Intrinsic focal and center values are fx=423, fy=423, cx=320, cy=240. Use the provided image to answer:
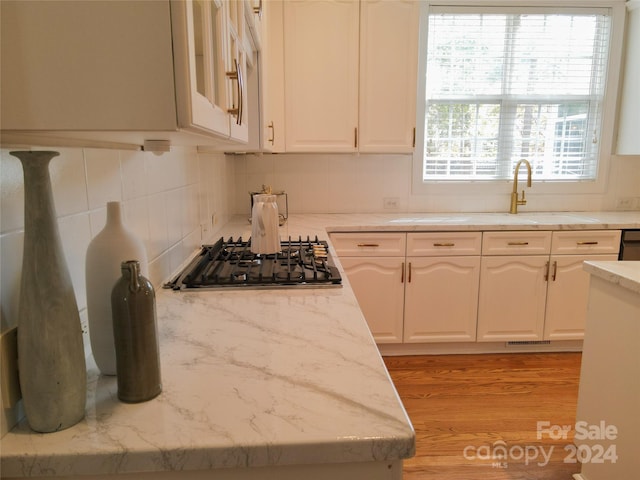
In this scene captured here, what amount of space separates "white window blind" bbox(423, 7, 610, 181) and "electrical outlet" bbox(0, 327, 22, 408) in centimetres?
293

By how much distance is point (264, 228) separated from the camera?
67.1 inches

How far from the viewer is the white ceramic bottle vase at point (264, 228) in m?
1.69

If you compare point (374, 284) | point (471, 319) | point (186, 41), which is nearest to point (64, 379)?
point (186, 41)

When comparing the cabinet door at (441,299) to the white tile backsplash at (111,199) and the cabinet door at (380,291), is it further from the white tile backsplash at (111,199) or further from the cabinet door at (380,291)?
the white tile backsplash at (111,199)

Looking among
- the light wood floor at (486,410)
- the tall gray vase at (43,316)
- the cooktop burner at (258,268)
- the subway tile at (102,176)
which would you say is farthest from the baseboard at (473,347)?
the tall gray vase at (43,316)

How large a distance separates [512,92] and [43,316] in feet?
10.8

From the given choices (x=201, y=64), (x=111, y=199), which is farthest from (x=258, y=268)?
(x=201, y=64)

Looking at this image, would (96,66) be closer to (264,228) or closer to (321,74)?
(264,228)

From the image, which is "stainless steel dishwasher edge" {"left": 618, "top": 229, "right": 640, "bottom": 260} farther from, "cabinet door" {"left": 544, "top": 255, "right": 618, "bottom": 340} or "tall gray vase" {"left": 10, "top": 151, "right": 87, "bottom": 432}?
"tall gray vase" {"left": 10, "top": 151, "right": 87, "bottom": 432}

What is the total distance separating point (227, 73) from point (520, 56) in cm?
287

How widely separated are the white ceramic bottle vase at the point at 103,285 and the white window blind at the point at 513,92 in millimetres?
2731

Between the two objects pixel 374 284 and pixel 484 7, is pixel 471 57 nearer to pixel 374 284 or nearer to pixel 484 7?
pixel 484 7

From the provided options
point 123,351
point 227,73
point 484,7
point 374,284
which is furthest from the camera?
point 484,7

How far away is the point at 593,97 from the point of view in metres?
3.12
